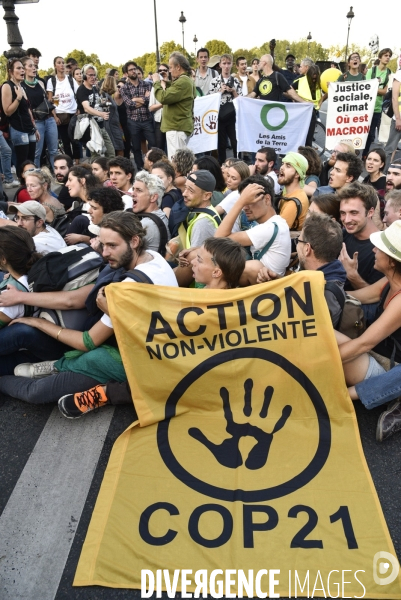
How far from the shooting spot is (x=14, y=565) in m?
2.47

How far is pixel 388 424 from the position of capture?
10.5ft

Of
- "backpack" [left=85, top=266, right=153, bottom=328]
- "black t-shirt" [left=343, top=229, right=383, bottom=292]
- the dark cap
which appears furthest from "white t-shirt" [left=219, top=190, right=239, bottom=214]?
"backpack" [left=85, top=266, right=153, bottom=328]

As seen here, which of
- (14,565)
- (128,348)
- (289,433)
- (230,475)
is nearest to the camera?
(14,565)

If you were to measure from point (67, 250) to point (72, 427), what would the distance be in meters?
1.28

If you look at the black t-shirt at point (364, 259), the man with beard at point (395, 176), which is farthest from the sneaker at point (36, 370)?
the man with beard at point (395, 176)

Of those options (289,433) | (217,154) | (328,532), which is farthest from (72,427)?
(217,154)

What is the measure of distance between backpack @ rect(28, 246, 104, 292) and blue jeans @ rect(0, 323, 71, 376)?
0.32 metres

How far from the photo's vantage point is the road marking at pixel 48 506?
2.41 m

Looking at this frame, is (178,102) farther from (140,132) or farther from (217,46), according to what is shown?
(217,46)

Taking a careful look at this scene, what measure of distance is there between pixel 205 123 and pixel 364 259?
22.0ft

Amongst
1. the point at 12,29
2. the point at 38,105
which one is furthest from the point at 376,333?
the point at 12,29

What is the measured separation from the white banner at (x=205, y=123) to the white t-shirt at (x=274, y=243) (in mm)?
6249

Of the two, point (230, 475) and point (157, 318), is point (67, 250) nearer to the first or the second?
point (157, 318)

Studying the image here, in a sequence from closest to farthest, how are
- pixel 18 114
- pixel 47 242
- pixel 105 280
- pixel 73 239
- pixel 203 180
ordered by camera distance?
pixel 105 280 < pixel 47 242 < pixel 203 180 < pixel 73 239 < pixel 18 114
